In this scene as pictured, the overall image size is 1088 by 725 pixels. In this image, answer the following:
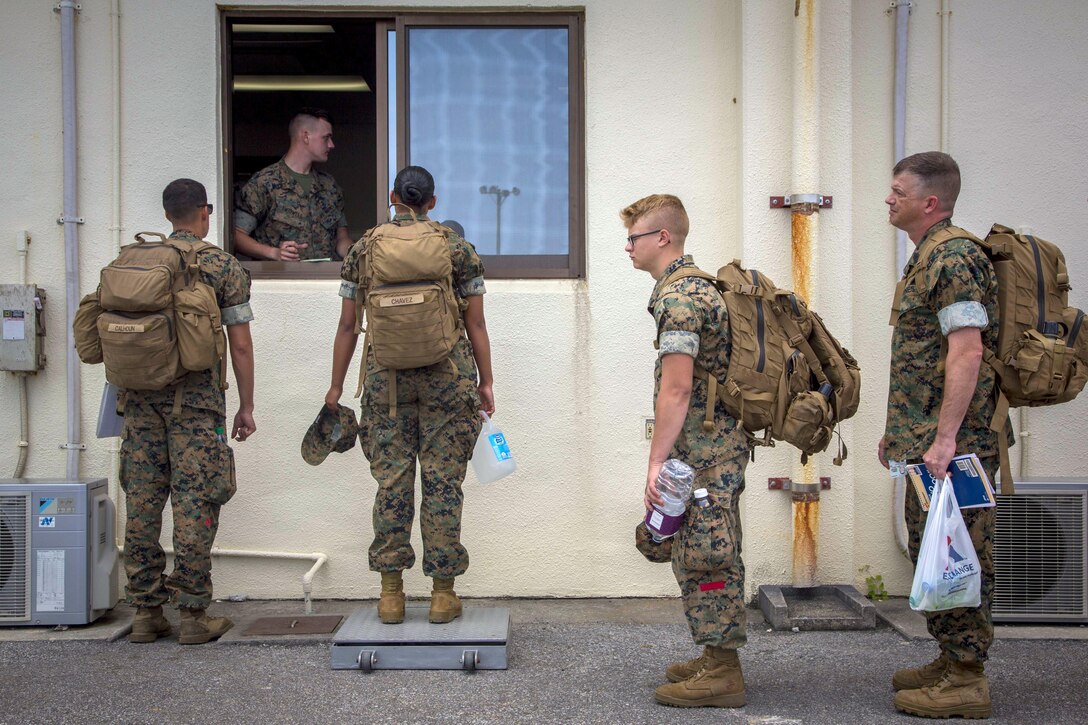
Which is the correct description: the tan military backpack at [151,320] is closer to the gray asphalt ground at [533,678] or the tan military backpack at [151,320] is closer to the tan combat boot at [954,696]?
the gray asphalt ground at [533,678]

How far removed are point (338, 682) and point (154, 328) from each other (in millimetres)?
1619

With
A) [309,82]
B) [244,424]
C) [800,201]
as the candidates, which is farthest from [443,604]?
[309,82]

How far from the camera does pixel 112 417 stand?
4707 mm

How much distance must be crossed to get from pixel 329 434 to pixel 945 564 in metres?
2.60

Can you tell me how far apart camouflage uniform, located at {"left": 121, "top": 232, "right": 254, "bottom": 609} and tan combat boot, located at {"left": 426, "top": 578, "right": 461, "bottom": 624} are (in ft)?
3.40

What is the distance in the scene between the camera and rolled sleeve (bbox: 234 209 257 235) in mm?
5518

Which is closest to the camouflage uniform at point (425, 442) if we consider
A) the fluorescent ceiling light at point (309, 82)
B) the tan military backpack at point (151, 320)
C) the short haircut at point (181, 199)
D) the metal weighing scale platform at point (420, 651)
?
the metal weighing scale platform at point (420, 651)

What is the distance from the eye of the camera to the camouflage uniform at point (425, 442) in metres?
4.41

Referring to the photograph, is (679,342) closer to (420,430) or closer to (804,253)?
(420,430)

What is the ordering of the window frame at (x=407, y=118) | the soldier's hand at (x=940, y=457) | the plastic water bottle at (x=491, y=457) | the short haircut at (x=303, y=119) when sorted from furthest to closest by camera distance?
the short haircut at (x=303, y=119) → the window frame at (x=407, y=118) → the plastic water bottle at (x=491, y=457) → the soldier's hand at (x=940, y=457)

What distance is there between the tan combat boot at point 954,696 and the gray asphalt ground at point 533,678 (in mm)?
61

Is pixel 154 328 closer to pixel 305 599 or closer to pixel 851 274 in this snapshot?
pixel 305 599

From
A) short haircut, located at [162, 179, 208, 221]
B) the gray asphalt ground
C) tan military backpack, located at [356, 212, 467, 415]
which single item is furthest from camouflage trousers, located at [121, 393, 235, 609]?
tan military backpack, located at [356, 212, 467, 415]

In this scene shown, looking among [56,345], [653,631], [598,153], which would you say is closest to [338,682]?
Result: [653,631]
